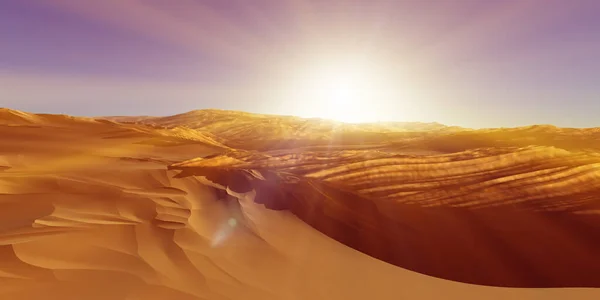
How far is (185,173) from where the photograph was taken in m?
7.67

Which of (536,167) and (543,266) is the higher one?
(536,167)

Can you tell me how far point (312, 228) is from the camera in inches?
206

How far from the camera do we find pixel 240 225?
5113mm

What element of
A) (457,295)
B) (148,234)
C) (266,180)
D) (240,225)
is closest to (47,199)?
(148,234)

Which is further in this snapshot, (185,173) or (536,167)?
(185,173)

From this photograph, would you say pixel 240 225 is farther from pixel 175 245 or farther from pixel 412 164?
pixel 412 164

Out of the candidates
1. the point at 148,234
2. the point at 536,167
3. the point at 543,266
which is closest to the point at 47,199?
the point at 148,234

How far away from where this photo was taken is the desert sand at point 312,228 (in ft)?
11.4

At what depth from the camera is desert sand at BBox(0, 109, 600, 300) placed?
11.4ft

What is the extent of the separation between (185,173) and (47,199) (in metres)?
2.76

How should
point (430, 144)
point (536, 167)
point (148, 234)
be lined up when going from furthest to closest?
point (430, 144), point (536, 167), point (148, 234)

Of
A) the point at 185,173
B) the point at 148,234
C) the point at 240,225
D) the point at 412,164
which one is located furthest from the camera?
the point at 185,173

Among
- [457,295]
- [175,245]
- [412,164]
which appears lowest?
[457,295]

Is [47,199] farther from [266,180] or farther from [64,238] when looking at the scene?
[266,180]
